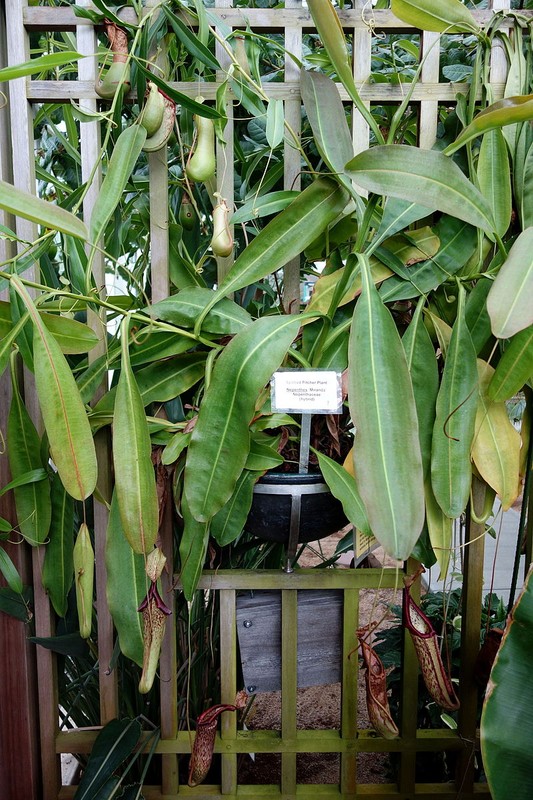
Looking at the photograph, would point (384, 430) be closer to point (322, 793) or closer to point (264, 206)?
point (264, 206)

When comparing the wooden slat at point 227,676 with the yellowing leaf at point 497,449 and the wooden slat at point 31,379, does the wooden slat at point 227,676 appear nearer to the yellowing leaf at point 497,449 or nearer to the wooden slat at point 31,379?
the wooden slat at point 31,379

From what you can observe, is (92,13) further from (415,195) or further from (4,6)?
(415,195)

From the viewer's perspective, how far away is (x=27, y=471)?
112 centimetres

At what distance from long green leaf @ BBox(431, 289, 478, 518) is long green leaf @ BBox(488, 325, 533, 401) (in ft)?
0.11

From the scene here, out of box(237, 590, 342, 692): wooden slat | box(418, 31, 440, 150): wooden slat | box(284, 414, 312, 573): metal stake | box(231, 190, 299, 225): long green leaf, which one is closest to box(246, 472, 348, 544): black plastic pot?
box(284, 414, 312, 573): metal stake

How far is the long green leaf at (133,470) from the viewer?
907mm

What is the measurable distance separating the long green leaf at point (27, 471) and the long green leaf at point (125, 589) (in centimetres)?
14

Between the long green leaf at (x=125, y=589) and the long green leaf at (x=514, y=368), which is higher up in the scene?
the long green leaf at (x=514, y=368)

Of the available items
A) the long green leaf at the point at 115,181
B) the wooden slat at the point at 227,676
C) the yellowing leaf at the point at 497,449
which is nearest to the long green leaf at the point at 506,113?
the yellowing leaf at the point at 497,449

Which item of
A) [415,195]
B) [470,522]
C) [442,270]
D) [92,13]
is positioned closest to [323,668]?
[470,522]

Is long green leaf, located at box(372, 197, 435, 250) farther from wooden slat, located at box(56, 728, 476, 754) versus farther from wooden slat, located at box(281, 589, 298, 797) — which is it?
wooden slat, located at box(56, 728, 476, 754)

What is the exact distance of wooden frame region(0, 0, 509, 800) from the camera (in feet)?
3.68

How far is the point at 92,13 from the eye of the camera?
3.48 feet

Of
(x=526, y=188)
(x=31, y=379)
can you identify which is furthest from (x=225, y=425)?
(x=526, y=188)
